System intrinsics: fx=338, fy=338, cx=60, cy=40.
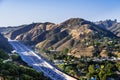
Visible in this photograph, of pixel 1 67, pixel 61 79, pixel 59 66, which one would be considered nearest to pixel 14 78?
pixel 1 67

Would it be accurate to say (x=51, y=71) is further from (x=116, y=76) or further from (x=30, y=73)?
(x=30, y=73)

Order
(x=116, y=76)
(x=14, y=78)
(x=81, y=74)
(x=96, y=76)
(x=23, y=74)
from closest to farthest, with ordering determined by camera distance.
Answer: (x=14, y=78) < (x=23, y=74) < (x=96, y=76) < (x=116, y=76) < (x=81, y=74)

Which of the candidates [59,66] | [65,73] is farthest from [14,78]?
[59,66]

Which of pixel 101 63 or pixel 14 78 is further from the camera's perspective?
pixel 101 63

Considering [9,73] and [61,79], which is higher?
[9,73]

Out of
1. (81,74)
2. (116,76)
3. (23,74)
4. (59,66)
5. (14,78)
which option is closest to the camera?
(14,78)

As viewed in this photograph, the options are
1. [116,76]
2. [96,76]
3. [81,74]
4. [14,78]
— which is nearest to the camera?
[14,78]

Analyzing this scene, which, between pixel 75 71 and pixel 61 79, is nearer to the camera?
pixel 61 79

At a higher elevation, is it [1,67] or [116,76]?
[1,67]

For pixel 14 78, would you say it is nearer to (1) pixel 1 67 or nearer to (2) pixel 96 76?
(1) pixel 1 67
